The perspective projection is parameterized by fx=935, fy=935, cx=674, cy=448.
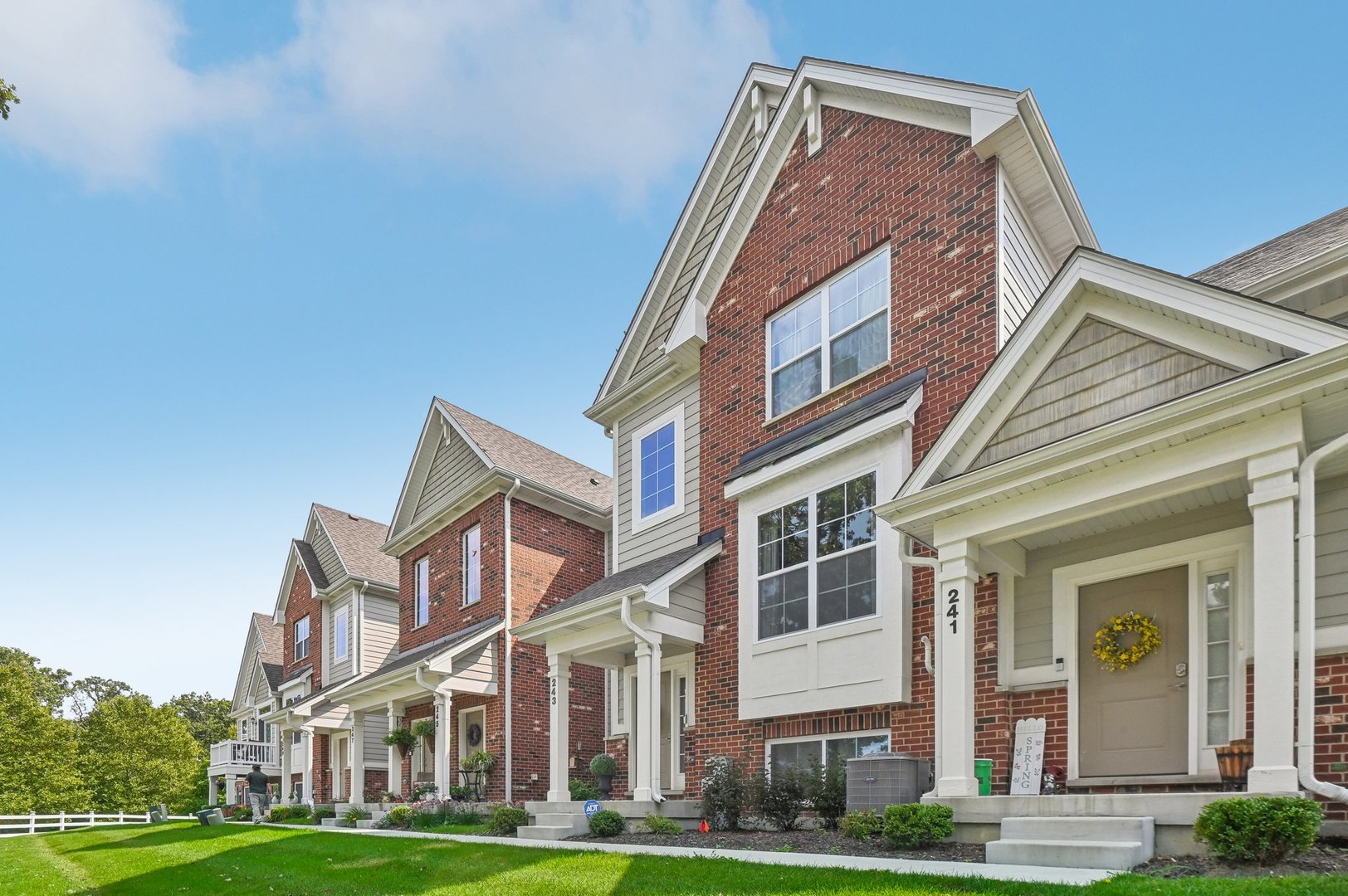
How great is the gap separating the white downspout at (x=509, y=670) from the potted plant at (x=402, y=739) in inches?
131

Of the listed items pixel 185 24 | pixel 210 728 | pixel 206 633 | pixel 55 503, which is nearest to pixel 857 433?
pixel 185 24

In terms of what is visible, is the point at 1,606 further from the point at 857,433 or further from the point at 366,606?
the point at 857,433

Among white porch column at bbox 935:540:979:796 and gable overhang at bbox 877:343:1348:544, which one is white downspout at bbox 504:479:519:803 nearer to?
white porch column at bbox 935:540:979:796

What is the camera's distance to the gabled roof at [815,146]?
10312mm

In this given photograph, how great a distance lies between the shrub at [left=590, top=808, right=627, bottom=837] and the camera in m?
11.3

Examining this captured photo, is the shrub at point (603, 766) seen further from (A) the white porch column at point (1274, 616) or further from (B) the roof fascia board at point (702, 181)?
(A) the white porch column at point (1274, 616)

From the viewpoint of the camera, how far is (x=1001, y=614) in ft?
30.6

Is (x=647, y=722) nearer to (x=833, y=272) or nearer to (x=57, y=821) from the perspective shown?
(x=833, y=272)

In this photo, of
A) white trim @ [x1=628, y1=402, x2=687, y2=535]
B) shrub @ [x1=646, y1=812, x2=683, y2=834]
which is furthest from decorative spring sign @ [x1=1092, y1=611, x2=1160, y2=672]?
white trim @ [x1=628, y1=402, x2=687, y2=535]

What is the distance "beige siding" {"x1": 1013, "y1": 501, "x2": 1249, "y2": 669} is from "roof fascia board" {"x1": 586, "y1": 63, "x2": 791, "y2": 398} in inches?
329

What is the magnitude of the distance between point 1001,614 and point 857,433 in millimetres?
2645

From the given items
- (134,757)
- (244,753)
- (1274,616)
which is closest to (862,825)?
(1274,616)

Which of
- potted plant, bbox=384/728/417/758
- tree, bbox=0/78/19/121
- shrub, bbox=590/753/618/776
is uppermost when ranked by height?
tree, bbox=0/78/19/121

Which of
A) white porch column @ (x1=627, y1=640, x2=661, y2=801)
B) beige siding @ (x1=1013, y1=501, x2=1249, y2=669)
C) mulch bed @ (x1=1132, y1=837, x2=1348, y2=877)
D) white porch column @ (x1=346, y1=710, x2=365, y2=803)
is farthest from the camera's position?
white porch column @ (x1=346, y1=710, x2=365, y2=803)
